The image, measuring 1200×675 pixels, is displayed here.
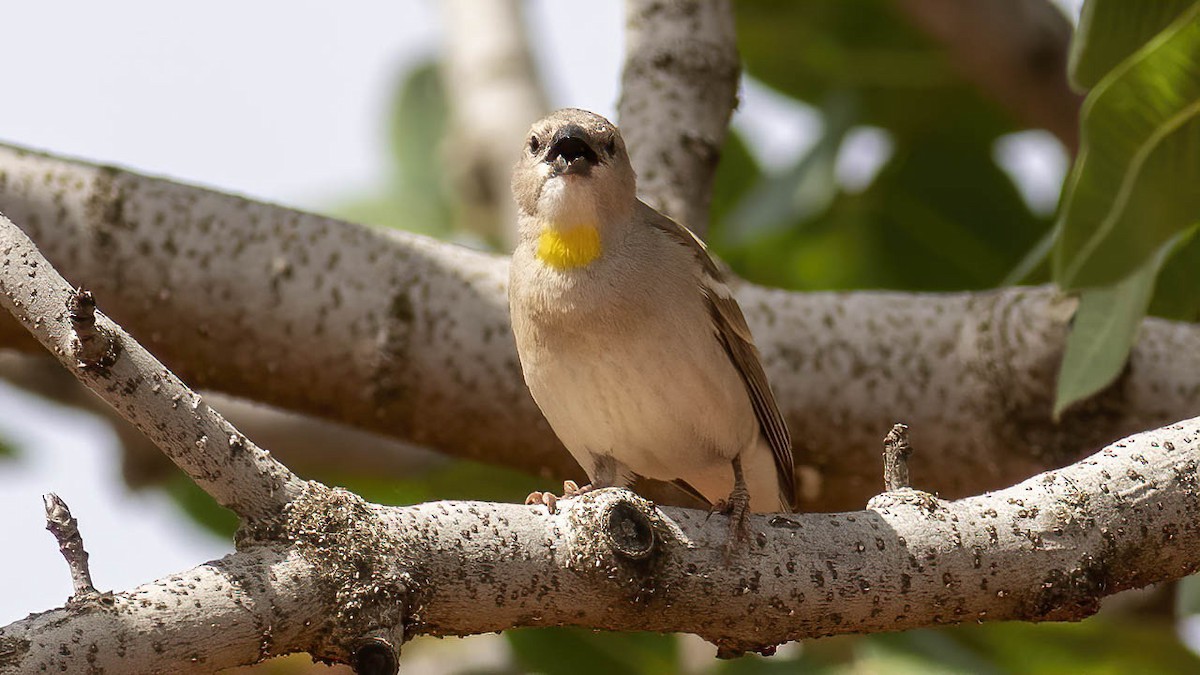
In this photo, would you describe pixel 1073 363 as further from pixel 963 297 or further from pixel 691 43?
pixel 691 43

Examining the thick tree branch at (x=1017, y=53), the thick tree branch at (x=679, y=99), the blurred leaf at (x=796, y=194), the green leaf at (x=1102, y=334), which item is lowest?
the green leaf at (x=1102, y=334)

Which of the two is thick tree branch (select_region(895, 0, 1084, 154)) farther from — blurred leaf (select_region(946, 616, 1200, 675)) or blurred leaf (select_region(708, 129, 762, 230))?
blurred leaf (select_region(946, 616, 1200, 675))

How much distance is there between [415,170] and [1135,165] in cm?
661

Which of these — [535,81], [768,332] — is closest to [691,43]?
[768,332]

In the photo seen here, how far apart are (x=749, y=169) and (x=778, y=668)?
337 centimetres

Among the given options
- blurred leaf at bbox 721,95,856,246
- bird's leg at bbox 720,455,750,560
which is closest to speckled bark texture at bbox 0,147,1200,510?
bird's leg at bbox 720,455,750,560

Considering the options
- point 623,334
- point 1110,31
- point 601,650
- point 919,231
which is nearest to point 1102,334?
point 1110,31

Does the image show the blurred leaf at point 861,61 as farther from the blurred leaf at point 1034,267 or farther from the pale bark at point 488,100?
the blurred leaf at point 1034,267

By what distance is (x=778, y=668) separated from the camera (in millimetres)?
5004

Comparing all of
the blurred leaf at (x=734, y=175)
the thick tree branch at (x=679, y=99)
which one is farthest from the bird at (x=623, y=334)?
the blurred leaf at (x=734, y=175)

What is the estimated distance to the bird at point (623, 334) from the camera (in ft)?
12.6

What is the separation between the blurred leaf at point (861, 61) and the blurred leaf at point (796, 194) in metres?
0.40

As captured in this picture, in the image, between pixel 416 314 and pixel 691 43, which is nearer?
pixel 416 314

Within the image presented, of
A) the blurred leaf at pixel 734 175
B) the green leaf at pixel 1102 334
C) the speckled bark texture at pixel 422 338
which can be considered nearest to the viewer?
the green leaf at pixel 1102 334
